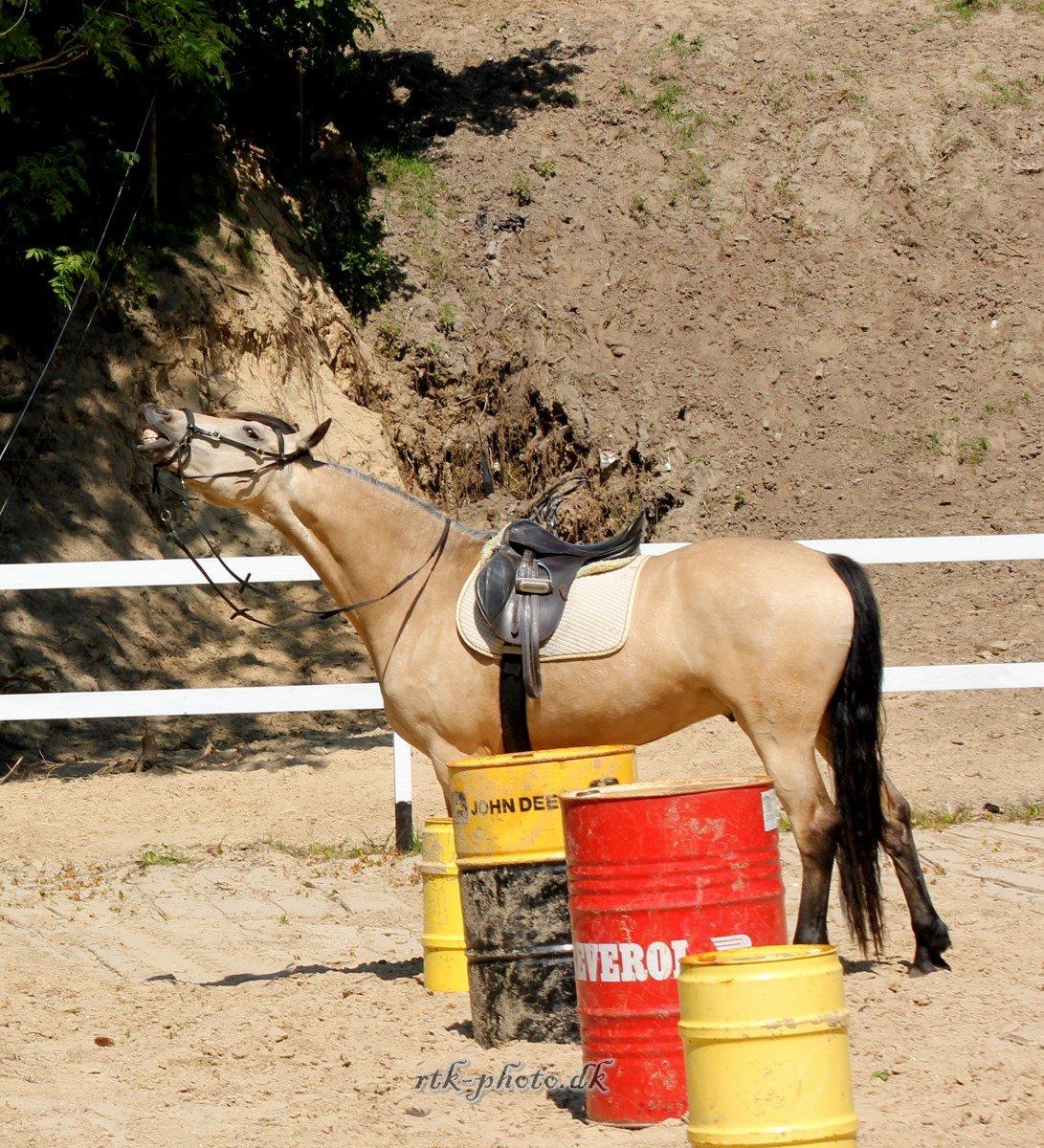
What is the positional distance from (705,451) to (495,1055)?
1304 cm

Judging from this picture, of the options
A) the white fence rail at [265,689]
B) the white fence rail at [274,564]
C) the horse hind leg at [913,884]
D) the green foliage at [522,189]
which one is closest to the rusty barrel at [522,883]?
the horse hind leg at [913,884]

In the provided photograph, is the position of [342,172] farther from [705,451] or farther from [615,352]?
[705,451]

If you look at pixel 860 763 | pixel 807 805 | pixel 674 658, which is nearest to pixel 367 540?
pixel 674 658

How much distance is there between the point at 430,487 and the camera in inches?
637

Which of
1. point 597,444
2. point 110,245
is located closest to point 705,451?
point 597,444

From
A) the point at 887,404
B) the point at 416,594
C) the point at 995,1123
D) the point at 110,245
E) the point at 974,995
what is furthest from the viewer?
the point at 887,404

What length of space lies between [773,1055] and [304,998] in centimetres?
315

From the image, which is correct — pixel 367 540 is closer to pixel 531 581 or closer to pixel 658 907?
pixel 531 581

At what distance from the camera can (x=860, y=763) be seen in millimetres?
5348

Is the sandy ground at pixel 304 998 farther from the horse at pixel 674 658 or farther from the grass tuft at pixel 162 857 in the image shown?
the horse at pixel 674 658

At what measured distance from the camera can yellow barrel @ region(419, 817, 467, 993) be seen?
5.76 meters

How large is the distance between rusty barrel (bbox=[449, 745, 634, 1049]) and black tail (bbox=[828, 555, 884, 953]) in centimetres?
109

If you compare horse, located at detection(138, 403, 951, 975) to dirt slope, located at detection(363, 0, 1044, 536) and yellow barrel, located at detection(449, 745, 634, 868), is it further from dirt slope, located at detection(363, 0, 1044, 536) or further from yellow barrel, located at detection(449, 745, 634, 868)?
dirt slope, located at detection(363, 0, 1044, 536)

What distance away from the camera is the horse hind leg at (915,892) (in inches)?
214
